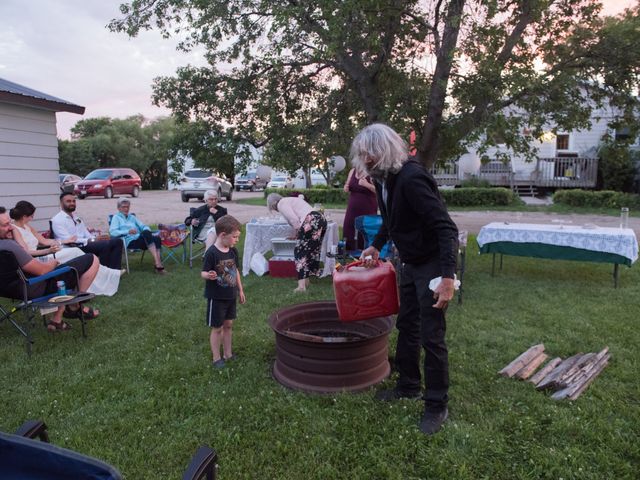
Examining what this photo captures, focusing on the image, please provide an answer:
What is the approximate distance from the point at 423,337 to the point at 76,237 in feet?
16.5

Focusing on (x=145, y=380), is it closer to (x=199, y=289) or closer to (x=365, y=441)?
(x=365, y=441)

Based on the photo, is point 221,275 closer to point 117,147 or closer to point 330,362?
point 330,362

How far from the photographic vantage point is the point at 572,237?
5945mm

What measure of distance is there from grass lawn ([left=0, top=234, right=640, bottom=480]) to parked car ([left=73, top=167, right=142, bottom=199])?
1981 cm

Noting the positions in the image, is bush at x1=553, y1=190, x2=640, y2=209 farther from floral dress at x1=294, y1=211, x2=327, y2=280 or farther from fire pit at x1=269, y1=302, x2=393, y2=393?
fire pit at x1=269, y1=302, x2=393, y2=393

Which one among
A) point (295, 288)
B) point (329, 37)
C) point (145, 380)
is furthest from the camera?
point (295, 288)

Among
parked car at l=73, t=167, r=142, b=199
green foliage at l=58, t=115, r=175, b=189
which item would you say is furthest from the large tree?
green foliage at l=58, t=115, r=175, b=189

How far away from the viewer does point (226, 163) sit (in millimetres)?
7449

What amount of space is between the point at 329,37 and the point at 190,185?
16.0 meters

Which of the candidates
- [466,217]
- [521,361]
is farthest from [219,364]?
[466,217]

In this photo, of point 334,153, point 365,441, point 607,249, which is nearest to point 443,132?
point 334,153

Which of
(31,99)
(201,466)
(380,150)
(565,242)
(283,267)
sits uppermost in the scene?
(31,99)

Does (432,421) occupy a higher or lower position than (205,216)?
lower

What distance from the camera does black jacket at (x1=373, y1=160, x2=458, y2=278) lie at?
256 cm
